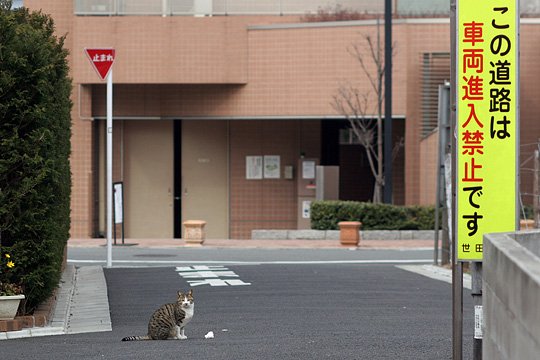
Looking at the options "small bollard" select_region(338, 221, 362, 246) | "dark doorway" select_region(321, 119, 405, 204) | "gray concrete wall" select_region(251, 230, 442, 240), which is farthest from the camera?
"dark doorway" select_region(321, 119, 405, 204)

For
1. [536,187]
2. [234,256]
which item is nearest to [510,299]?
[536,187]

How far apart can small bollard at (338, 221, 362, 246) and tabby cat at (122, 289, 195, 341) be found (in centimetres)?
1701

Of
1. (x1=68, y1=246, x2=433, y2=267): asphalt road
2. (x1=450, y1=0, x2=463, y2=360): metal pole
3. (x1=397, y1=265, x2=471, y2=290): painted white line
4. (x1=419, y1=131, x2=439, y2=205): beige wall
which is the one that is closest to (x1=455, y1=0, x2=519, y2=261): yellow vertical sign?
(x1=450, y1=0, x2=463, y2=360): metal pole

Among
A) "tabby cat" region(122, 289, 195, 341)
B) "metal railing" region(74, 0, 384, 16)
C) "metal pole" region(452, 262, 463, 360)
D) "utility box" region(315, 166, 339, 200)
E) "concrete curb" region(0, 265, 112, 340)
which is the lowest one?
"concrete curb" region(0, 265, 112, 340)

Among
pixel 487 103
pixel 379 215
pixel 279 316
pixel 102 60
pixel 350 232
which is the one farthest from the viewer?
pixel 379 215

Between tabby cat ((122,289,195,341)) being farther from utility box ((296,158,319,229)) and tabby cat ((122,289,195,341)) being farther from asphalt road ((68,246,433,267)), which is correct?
utility box ((296,158,319,229))

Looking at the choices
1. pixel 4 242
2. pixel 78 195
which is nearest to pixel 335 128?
pixel 78 195

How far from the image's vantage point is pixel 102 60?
20.7 meters

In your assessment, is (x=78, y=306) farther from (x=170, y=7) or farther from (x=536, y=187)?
(x=170, y=7)

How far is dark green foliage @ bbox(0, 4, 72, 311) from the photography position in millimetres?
12586

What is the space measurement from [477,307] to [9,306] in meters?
5.47

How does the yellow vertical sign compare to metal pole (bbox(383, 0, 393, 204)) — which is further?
metal pole (bbox(383, 0, 393, 204))

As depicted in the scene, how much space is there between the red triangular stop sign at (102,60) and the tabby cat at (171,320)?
9461 mm

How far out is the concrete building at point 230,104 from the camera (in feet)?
109
